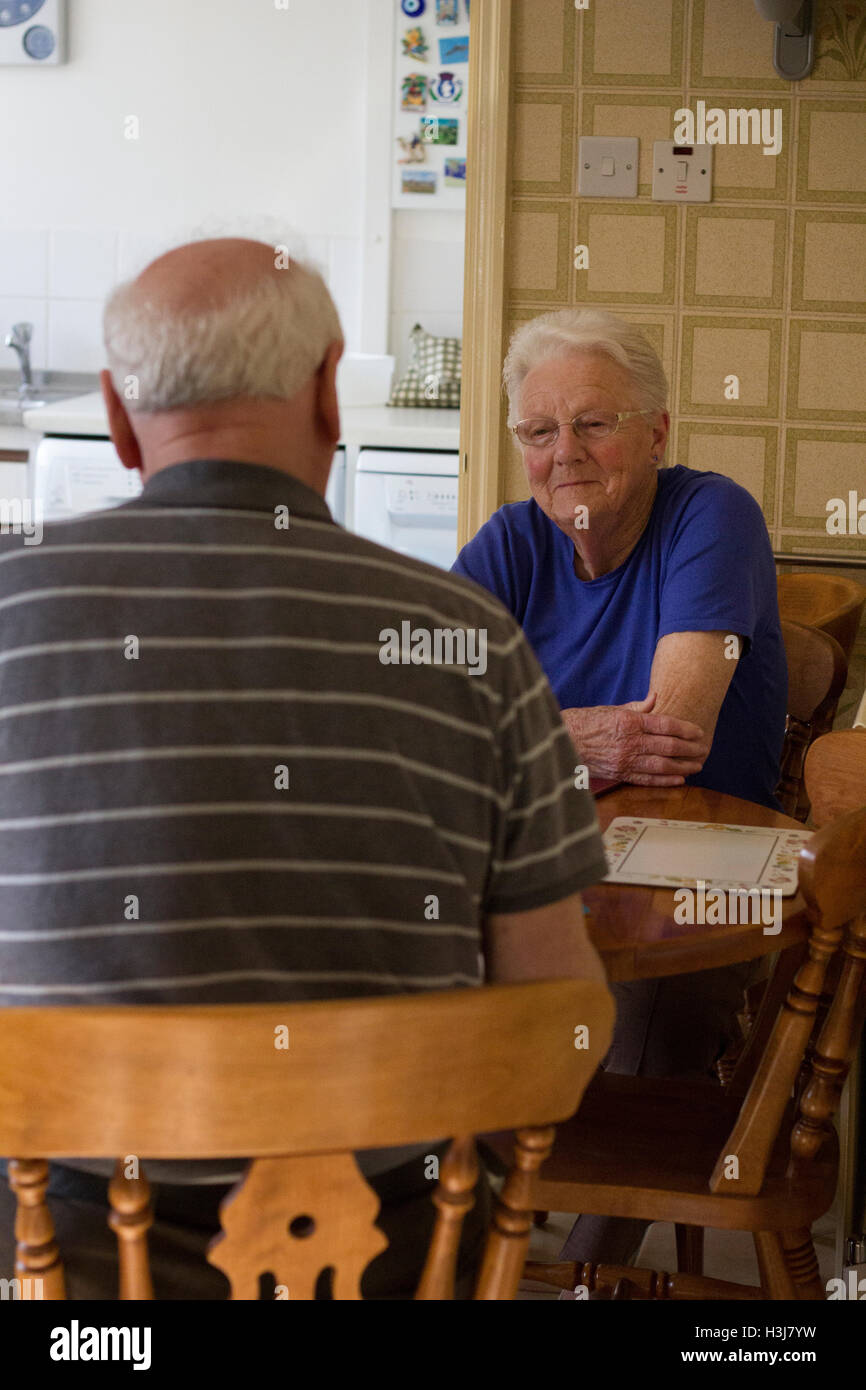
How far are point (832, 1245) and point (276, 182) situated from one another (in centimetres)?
400

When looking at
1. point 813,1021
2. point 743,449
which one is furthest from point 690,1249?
point 743,449

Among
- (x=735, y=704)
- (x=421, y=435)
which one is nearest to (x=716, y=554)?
(x=735, y=704)

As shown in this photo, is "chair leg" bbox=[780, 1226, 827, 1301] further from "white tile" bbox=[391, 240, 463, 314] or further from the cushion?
"white tile" bbox=[391, 240, 463, 314]

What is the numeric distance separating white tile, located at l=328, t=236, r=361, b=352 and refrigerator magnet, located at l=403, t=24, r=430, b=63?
1.99 ft

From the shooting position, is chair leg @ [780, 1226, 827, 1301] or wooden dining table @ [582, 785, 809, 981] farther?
chair leg @ [780, 1226, 827, 1301]

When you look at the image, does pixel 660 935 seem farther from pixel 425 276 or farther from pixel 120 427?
pixel 425 276

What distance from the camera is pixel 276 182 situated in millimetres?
4883

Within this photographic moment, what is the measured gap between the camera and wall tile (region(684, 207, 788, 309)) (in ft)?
9.68

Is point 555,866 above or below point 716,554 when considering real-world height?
below

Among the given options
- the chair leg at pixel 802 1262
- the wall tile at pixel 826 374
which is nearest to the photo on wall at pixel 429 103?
the wall tile at pixel 826 374

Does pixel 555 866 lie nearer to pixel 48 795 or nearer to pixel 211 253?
pixel 48 795

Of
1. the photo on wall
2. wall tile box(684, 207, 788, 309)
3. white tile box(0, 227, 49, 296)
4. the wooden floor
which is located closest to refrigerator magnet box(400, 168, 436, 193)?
the photo on wall

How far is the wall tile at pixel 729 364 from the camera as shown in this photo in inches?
118

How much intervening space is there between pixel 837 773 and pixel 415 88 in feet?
12.9
